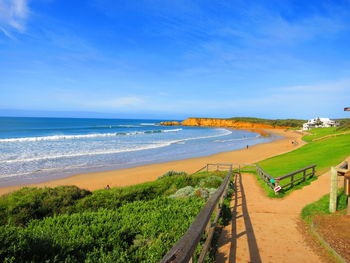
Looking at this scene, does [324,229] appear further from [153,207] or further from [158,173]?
[158,173]

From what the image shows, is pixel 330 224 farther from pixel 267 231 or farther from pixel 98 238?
pixel 98 238

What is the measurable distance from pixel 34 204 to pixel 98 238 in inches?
195

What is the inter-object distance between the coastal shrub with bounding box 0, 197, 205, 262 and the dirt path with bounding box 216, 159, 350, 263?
4.09 feet

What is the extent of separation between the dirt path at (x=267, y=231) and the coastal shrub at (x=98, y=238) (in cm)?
125

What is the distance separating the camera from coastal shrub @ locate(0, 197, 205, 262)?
330 cm

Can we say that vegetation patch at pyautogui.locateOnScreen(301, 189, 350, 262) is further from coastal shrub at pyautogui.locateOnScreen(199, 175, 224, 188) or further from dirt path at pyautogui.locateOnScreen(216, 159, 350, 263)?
coastal shrub at pyautogui.locateOnScreen(199, 175, 224, 188)

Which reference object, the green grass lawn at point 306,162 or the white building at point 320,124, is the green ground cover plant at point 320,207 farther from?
the white building at point 320,124

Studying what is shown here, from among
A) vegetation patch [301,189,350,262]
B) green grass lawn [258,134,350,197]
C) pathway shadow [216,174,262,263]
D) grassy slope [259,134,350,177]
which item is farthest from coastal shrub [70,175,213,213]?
grassy slope [259,134,350,177]

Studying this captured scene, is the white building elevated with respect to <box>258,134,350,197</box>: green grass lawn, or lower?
elevated

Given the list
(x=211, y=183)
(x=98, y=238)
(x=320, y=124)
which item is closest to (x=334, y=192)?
(x=211, y=183)

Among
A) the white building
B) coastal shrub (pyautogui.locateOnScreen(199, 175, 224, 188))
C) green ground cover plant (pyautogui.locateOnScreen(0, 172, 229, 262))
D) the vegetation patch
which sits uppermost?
the white building

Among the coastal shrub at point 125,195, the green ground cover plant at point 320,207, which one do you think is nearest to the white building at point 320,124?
the coastal shrub at point 125,195

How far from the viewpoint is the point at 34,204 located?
308 inches

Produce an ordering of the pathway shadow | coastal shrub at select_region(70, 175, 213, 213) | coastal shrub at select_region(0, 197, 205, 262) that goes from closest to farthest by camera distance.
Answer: coastal shrub at select_region(0, 197, 205, 262), the pathway shadow, coastal shrub at select_region(70, 175, 213, 213)
